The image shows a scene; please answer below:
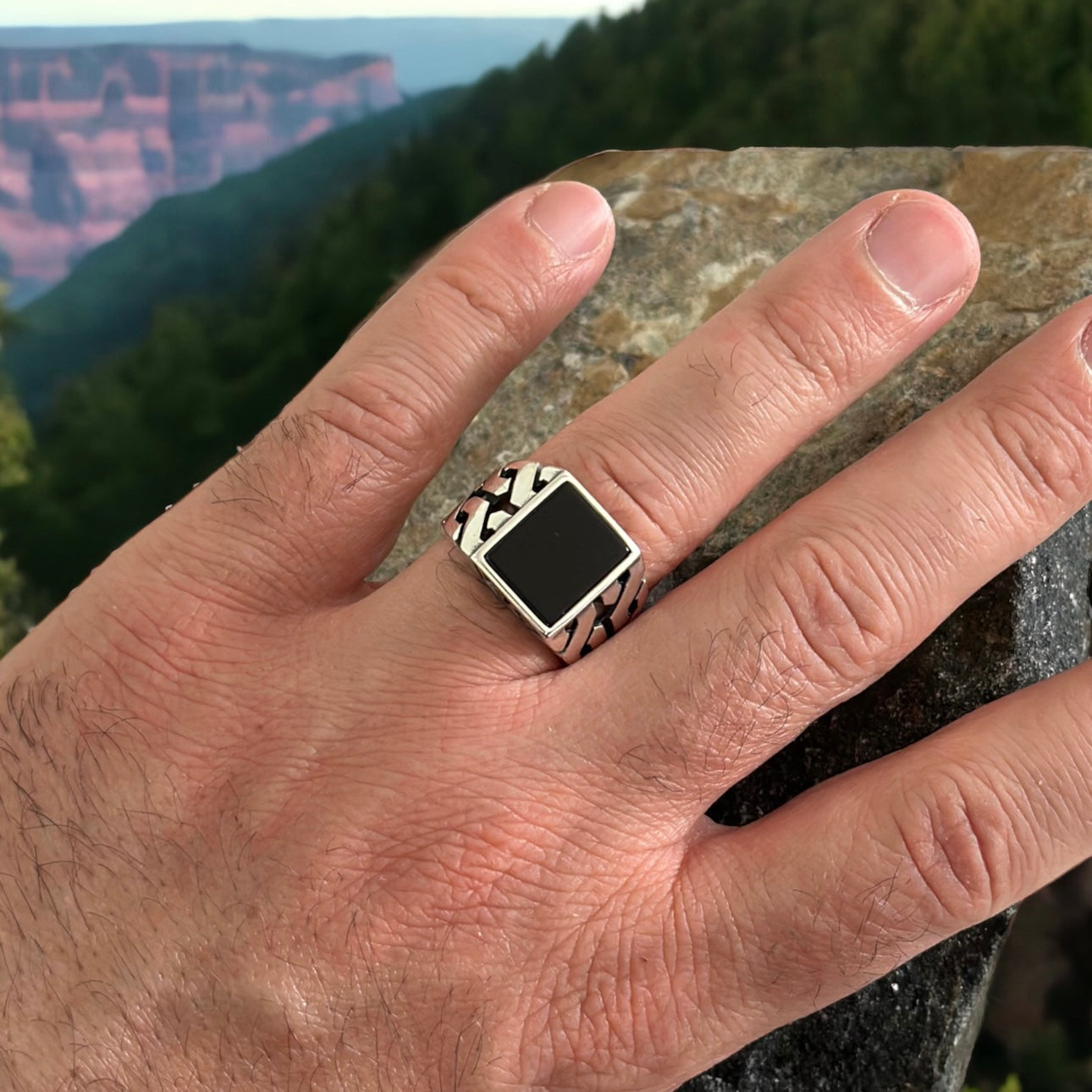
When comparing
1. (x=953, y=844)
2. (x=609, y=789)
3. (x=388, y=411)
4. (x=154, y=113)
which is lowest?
(x=953, y=844)

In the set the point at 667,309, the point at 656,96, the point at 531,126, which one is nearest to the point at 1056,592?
the point at 667,309

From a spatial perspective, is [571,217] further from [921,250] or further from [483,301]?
[921,250]

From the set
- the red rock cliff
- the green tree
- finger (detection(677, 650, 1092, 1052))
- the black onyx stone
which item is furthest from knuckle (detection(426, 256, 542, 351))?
the green tree

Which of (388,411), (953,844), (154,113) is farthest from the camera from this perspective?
(154,113)

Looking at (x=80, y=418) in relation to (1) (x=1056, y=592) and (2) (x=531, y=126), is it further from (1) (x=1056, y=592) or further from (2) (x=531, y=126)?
(1) (x=1056, y=592)

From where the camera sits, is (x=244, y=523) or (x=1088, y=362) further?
(x=244, y=523)

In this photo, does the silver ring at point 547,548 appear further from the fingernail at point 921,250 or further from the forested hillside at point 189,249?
the forested hillside at point 189,249

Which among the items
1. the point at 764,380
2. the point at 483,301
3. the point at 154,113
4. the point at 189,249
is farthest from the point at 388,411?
the point at 154,113
